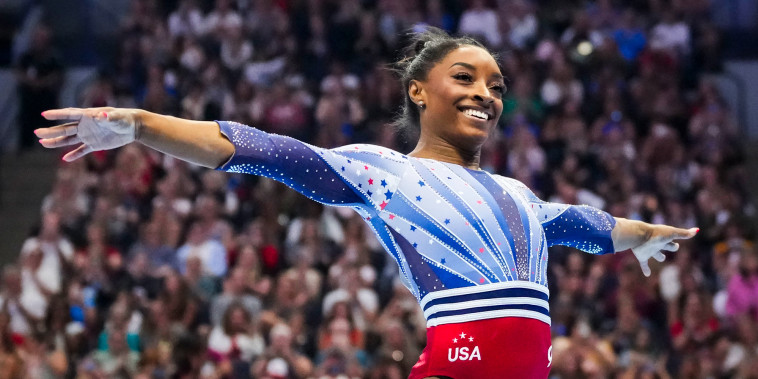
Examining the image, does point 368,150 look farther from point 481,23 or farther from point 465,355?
point 481,23

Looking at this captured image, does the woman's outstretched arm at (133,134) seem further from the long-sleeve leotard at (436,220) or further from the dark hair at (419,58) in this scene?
the dark hair at (419,58)

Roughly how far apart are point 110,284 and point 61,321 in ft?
2.20

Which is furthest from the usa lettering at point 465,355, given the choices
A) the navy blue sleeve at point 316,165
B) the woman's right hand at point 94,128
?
the woman's right hand at point 94,128

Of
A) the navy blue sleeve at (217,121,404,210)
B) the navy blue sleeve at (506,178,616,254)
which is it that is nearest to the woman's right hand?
the navy blue sleeve at (217,121,404,210)

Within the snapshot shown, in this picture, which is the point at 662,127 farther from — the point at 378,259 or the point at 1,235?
the point at 1,235

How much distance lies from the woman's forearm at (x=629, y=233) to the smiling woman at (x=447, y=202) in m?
0.63

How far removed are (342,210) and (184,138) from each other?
25.7 feet

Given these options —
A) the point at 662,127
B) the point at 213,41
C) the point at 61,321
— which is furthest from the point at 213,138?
the point at 213,41

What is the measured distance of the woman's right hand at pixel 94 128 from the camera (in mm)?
3457

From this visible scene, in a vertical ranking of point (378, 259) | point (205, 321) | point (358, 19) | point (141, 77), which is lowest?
point (205, 321)

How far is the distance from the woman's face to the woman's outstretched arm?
1077mm

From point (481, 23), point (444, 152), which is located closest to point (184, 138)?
point (444, 152)

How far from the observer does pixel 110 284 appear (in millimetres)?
11000

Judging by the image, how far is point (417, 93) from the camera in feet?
15.2
